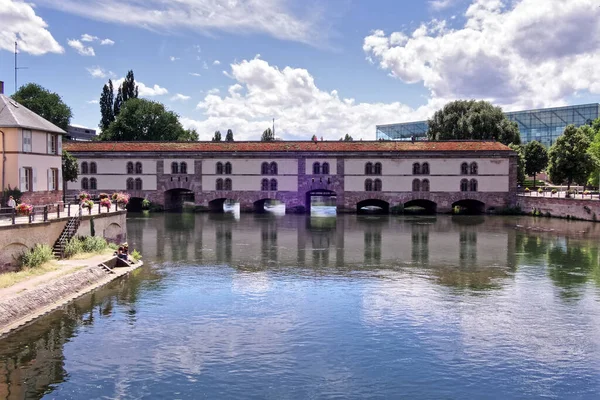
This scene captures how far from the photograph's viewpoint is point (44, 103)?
8850 centimetres

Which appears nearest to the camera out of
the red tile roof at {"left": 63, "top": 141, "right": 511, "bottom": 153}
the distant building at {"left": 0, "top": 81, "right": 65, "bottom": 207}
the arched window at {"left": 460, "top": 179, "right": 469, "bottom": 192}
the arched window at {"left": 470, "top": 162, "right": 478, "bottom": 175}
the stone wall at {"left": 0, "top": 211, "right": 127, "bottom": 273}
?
the stone wall at {"left": 0, "top": 211, "right": 127, "bottom": 273}

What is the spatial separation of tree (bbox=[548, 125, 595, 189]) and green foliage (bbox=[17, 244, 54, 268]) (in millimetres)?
61069

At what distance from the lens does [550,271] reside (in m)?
33.0

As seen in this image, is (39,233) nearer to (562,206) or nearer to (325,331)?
(325,331)

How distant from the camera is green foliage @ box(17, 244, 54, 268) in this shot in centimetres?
2715

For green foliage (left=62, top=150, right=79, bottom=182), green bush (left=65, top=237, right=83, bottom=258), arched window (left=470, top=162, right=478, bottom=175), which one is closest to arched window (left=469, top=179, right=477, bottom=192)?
arched window (left=470, top=162, right=478, bottom=175)

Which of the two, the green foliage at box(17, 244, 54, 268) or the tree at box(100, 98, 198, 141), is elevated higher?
the tree at box(100, 98, 198, 141)

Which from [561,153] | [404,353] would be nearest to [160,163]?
[561,153]

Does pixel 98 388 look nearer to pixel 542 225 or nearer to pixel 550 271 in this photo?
pixel 550 271

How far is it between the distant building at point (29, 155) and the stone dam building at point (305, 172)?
36.9 metres

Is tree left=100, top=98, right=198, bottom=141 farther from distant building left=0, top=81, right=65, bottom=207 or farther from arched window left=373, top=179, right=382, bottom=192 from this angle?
distant building left=0, top=81, right=65, bottom=207

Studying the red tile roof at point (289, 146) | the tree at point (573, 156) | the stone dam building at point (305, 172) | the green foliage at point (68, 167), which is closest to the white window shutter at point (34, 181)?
the green foliage at point (68, 167)

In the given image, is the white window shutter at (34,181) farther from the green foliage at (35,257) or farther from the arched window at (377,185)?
the arched window at (377,185)

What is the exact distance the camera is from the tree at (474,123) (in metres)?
87.7
